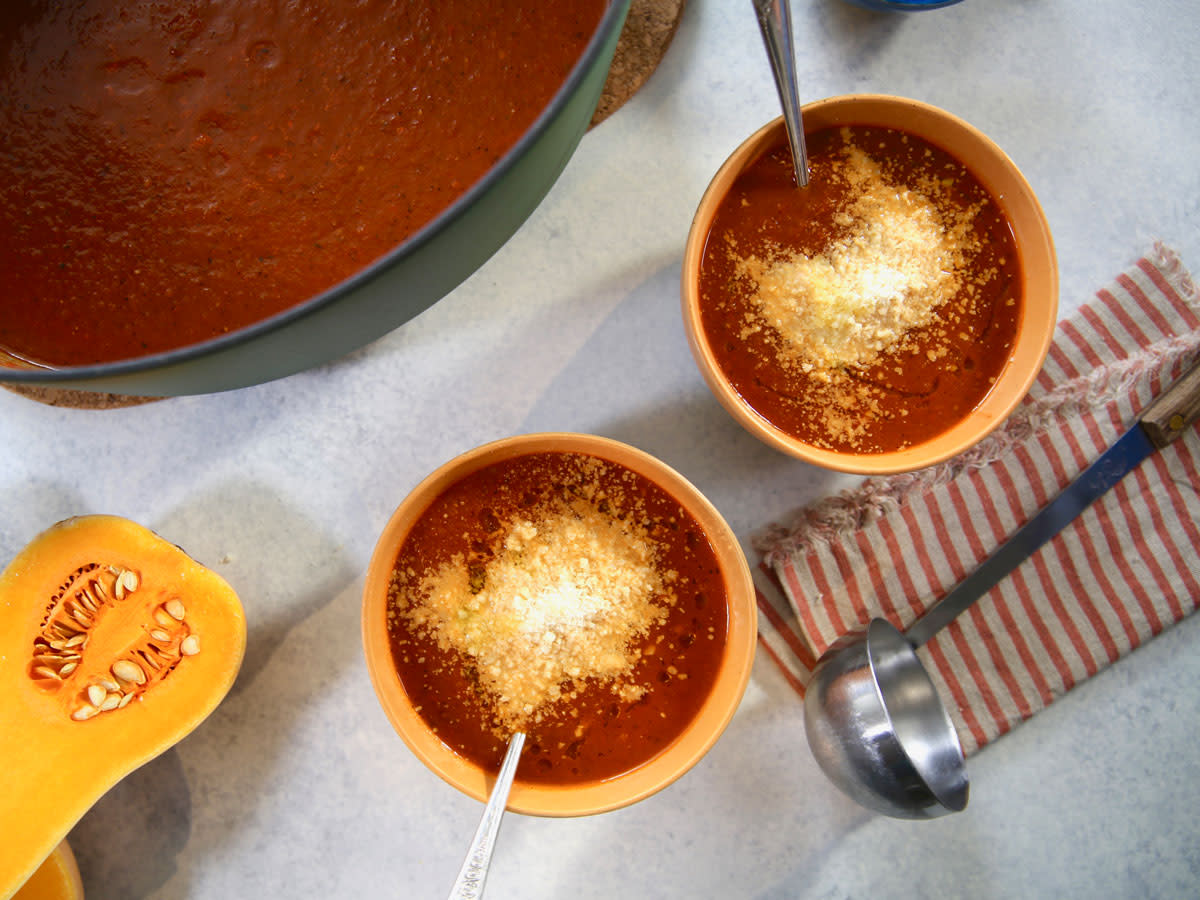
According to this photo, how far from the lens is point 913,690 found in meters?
1.09

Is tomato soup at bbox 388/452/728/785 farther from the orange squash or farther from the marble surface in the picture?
the orange squash

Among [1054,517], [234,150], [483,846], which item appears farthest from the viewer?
[1054,517]

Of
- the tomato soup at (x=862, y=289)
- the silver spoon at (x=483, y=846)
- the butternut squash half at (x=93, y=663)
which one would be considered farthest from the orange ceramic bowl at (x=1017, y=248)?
the butternut squash half at (x=93, y=663)

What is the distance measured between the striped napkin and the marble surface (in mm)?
53

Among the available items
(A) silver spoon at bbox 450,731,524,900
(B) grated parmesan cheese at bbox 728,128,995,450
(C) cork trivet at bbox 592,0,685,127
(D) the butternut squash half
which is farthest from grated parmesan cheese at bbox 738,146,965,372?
(D) the butternut squash half

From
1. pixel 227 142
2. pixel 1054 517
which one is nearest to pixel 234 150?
pixel 227 142

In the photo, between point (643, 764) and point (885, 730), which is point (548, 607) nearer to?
point (643, 764)

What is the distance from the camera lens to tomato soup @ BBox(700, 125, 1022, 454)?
1.01m

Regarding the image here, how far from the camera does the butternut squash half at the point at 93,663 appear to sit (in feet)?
3.30

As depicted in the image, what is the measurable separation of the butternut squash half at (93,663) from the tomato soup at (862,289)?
72 centimetres

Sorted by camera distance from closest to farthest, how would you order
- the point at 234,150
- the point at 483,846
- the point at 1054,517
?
the point at 234,150 < the point at 483,846 < the point at 1054,517

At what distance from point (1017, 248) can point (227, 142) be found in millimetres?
897

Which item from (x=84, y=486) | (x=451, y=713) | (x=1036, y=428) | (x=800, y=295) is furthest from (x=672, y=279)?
(x=84, y=486)

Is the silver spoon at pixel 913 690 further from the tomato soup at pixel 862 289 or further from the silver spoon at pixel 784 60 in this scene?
the silver spoon at pixel 784 60
